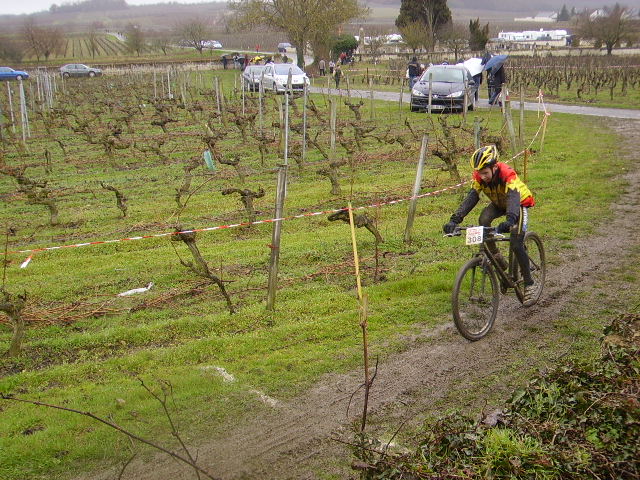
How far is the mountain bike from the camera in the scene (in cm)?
650

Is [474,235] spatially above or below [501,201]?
below

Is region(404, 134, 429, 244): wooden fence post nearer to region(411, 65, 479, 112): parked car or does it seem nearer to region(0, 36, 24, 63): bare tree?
region(411, 65, 479, 112): parked car

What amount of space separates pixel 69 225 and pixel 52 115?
1587cm

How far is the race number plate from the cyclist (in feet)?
0.97

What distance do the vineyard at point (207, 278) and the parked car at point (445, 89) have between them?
249 inches

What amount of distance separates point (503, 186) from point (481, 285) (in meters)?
1.07

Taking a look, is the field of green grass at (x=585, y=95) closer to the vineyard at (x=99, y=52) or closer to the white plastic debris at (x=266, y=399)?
the white plastic debris at (x=266, y=399)

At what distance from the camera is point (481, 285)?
681 centimetres

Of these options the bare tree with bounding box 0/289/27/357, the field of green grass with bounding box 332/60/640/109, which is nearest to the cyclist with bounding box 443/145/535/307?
the bare tree with bounding box 0/289/27/357

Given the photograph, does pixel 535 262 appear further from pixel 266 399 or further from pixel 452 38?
pixel 452 38

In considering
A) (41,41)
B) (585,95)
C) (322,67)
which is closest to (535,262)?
(585,95)

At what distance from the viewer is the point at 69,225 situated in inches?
517

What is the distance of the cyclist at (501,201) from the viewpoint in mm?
6738

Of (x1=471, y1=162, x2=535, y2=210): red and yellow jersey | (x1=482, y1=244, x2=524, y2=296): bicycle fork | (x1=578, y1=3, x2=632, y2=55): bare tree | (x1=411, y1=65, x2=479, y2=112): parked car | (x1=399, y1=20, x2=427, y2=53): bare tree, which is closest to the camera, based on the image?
(x1=482, y1=244, x2=524, y2=296): bicycle fork
